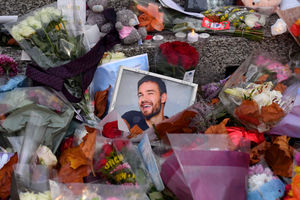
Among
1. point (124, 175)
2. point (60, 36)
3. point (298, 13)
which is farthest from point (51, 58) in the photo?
point (298, 13)

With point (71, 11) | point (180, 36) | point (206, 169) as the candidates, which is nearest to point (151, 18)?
point (180, 36)

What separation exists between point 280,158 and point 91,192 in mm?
740

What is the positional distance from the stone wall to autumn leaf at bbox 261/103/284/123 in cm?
67

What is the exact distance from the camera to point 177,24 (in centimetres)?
212

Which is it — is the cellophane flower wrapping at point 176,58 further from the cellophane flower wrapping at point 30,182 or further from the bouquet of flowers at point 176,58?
the cellophane flower wrapping at point 30,182

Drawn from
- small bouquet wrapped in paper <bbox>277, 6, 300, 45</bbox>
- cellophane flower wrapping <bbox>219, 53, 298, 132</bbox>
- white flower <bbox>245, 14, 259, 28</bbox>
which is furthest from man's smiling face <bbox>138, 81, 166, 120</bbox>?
small bouquet wrapped in paper <bbox>277, 6, 300, 45</bbox>

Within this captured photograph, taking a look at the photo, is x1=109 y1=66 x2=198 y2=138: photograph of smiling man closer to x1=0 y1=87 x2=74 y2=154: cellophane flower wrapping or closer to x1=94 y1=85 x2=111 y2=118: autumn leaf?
x1=94 y1=85 x2=111 y2=118: autumn leaf

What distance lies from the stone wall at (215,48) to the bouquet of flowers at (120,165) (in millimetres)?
831

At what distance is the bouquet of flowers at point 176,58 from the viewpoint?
1.73 metres

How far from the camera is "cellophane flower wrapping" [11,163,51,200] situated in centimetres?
107

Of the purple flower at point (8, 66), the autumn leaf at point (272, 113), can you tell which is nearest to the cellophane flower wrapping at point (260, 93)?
the autumn leaf at point (272, 113)

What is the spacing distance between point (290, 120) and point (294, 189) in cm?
49

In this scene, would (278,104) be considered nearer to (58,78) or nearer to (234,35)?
(234,35)

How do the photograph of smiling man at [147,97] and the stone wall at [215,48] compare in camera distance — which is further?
the stone wall at [215,48]
